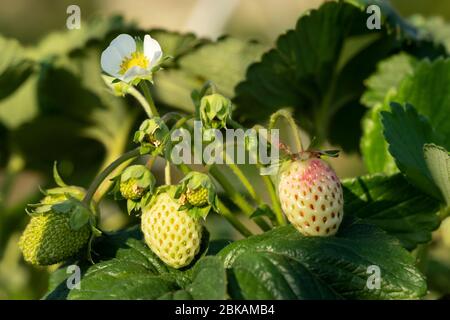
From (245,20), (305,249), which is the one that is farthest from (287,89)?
(245,20)

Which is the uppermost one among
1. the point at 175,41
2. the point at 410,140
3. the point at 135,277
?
the point at 175,41

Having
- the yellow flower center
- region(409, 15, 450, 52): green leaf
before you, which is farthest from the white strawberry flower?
region(409, 15, 450, 52): green leaf

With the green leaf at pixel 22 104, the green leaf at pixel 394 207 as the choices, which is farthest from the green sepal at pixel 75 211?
the green leaf at pixel 22 104

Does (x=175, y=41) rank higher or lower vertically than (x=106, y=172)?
higher

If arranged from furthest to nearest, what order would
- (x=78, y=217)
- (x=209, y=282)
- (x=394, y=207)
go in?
(x=394, y=207), (x=78, y=217), (x=209, y=282)

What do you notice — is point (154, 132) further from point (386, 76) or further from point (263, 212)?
point (386, 76)

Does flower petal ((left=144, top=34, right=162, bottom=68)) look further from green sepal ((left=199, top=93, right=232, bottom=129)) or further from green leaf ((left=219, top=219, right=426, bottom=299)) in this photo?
green leaf ((left=219, top=219, right=426, bottom=299))

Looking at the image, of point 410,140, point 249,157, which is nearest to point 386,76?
point 410,140

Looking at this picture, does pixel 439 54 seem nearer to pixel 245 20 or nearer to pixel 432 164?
pixel 432 164
